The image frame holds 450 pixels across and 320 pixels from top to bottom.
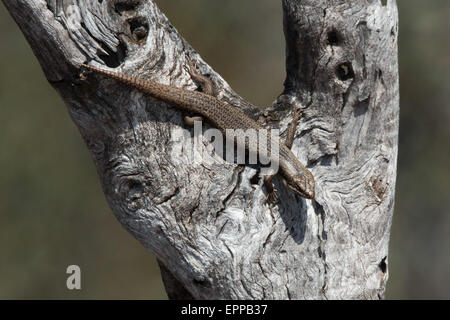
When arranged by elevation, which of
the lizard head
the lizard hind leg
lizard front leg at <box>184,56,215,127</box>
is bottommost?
the lizard head

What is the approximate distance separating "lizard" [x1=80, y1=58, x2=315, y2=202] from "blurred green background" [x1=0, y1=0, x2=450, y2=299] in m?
4.72

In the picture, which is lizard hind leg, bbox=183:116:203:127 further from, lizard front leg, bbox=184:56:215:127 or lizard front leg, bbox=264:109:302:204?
lizard front leg, bbox=264:109:302:204

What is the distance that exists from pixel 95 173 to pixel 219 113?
5706mm

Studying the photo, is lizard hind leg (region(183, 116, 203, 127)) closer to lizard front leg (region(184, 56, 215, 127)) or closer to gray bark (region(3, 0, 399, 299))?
gray bark (region(3, 0, 399, 299))

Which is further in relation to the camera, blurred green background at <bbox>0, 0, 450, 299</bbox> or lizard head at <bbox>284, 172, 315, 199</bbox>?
blurred green background at <bbox>0, 0, 450, 299</bbox>

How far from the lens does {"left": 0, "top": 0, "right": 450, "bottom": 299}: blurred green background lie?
9625mm

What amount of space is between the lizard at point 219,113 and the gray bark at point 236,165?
82 mm

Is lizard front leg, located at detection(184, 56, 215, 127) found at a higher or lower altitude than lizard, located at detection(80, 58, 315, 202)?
higher

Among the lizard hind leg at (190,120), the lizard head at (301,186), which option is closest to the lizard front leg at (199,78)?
the lizard hind leg at (190,120)

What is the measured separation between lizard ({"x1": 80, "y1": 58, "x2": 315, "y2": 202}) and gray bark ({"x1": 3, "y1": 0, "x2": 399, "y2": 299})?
8 centimetres

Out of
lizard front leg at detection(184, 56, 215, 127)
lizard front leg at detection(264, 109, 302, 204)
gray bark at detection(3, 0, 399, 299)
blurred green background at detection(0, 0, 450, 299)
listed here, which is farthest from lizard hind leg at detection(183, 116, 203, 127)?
blurred green background at detection(0, 0, 450, 299)

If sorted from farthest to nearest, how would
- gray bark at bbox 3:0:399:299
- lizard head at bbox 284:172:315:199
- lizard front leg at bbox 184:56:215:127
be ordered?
lizard front leg at bbox 184:56:215:127, lizard head at bbox 284:172:315:199, gray bark at bbox 3:0:399:299

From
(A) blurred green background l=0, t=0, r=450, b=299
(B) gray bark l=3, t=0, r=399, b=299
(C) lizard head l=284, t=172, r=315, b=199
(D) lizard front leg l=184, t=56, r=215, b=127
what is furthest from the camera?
(A) blurred green background l=0, t=0, r=450, b=299

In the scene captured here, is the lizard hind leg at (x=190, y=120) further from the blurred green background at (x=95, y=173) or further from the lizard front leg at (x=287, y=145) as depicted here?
the blurred green background at (x=95, y=173)
